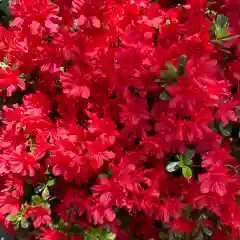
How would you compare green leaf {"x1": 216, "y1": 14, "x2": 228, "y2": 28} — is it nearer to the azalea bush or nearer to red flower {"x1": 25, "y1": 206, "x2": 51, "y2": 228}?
the azalea bush

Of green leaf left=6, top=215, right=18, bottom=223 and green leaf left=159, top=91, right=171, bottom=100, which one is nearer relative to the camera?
green leaf left=159, top=91, right=171, bottom=100

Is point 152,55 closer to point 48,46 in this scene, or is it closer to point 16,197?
point 48,46

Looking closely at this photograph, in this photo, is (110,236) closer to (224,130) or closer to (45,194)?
(45,194)

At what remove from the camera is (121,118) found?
5.10 ft

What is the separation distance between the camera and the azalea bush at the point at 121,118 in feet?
4.91

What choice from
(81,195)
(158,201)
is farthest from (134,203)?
(81,195)

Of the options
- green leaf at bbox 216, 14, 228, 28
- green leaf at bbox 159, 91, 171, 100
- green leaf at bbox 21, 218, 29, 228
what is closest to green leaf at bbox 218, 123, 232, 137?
green leaf at bbox 159, 91, 171, 100

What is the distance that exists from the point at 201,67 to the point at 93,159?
510 millimetres

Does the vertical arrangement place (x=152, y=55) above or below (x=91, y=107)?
above

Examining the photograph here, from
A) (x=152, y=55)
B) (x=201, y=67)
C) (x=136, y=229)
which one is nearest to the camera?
(x=201, y=67)

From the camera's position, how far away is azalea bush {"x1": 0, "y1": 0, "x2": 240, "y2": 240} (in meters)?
1.50

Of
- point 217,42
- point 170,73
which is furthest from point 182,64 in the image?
point 217,42

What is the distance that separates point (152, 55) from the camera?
1.53 m

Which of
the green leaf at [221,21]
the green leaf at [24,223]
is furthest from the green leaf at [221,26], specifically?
the green leaf at [24,223]
